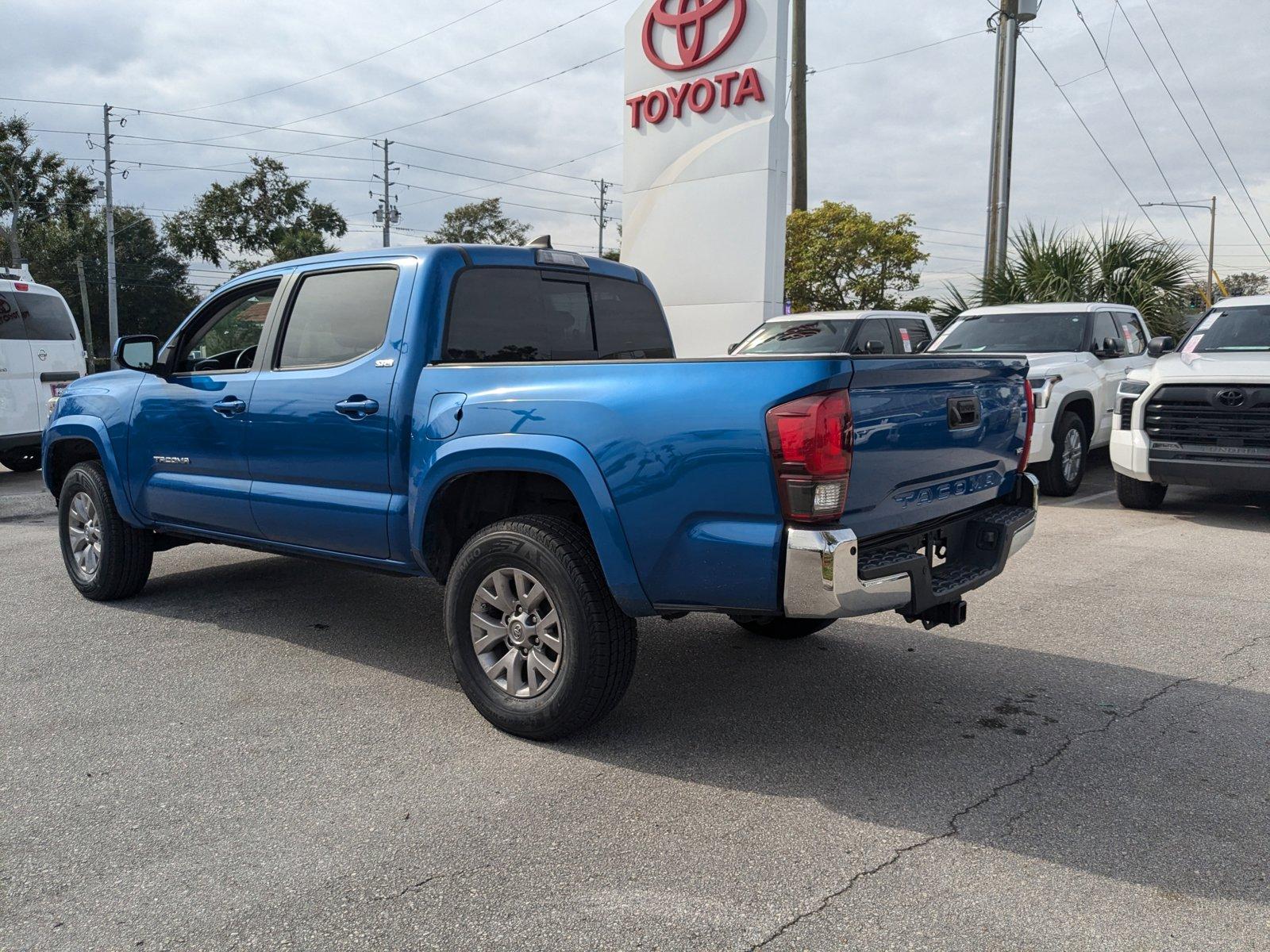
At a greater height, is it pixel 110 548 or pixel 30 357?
pixel 30 357

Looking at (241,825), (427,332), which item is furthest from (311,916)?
(427,332)

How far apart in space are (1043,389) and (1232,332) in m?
1.74

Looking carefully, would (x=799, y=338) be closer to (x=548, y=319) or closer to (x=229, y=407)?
(x=548, y=319)

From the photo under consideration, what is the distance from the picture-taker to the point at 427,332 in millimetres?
4289

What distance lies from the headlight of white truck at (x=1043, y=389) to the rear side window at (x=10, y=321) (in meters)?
10.6

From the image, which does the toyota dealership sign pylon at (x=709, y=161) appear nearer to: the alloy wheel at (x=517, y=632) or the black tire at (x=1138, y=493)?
the black tire at (x=1138, y=493)

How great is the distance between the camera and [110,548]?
586 cm

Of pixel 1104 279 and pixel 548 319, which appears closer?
Result: pixel 548 319

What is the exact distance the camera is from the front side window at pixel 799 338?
11047 millimetres

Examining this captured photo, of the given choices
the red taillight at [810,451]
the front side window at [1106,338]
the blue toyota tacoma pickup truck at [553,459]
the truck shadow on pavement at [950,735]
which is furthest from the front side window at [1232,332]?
the red taillight at [810,451]

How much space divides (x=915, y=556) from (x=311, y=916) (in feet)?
7.09

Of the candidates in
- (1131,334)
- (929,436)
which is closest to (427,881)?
(929,436)

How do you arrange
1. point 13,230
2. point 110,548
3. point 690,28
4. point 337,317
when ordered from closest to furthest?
point 337,317 < point 110,548 < point 690,28 < point 13,230

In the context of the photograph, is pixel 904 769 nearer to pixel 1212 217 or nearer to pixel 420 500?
pixel 420 500
